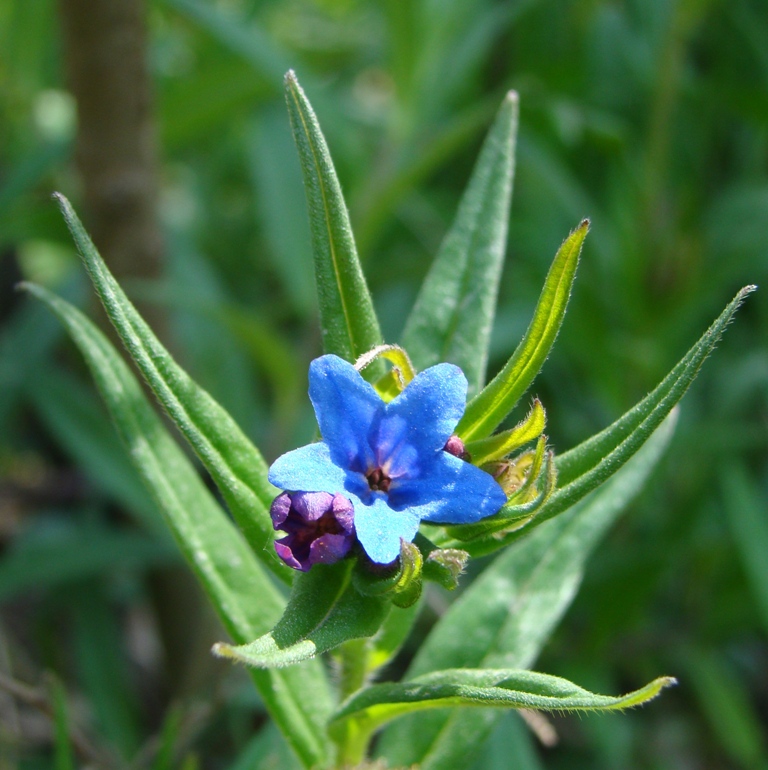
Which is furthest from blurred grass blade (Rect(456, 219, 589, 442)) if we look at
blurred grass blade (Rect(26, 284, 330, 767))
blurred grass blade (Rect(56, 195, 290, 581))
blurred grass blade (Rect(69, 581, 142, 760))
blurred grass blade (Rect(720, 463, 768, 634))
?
blurred grass blade (Rect(69, 581, 142, 760))

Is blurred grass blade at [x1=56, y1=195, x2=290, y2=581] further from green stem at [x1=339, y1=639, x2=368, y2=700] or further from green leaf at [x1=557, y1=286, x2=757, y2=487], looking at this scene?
green leaf at [x1=557, y1=286, x2=757, y2=487]

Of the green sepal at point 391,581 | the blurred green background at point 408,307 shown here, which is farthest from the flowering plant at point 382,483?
the blurred green background at point 408,307

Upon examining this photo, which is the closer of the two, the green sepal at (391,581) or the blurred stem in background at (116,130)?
the green sepal at (391,581)

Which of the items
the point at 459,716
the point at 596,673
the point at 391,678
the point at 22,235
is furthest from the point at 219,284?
the point at 459,716

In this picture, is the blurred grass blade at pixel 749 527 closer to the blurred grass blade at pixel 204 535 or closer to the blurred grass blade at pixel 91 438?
the blurred grass blade at pixel 204 535

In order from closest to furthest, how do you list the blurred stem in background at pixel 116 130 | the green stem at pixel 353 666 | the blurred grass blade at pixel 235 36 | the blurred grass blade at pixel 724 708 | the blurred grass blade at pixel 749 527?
the green stem at pixel 353 666 < the blurred stem in background at pixel 116 130 < the blurred grass blade at pixel 749 527 < the blurred grass blade at pixel 724 708 < the blurred grass blade at pixel 235 36

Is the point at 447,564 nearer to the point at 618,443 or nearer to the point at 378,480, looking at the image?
the point at 378,480

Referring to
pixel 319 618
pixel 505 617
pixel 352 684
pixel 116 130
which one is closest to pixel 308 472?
pixel 319 618
